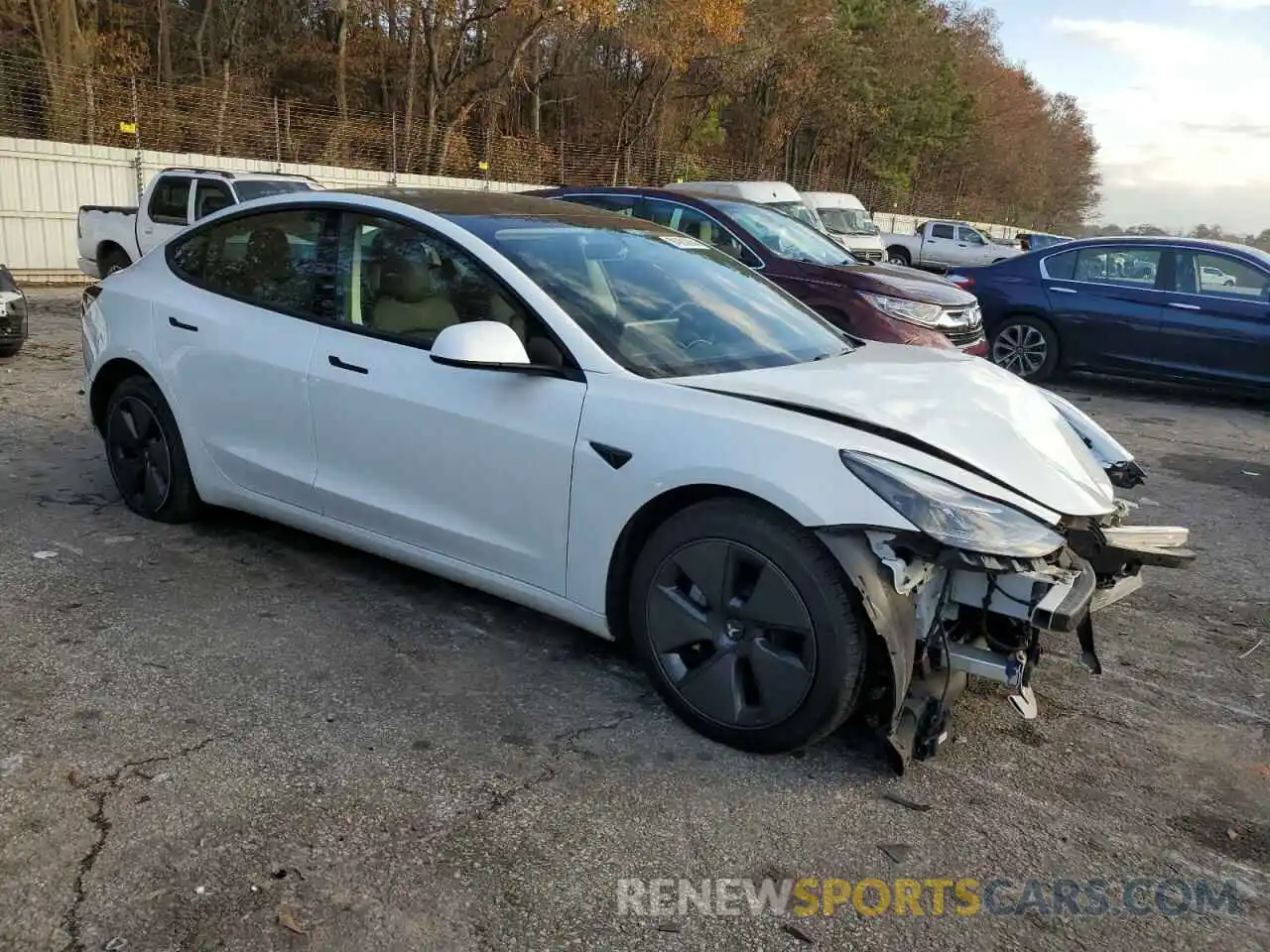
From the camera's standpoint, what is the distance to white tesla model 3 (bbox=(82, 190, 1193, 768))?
2.78 meters

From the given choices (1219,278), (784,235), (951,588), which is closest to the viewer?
(951,588)

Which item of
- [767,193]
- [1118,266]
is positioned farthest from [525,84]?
[1118,266]

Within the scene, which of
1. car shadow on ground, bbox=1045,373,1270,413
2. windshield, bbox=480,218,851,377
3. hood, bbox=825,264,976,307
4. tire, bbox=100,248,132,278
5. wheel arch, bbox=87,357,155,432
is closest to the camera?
windshield, bbox=480,218,851,377

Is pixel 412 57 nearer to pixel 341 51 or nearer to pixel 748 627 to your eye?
pixel 341 51

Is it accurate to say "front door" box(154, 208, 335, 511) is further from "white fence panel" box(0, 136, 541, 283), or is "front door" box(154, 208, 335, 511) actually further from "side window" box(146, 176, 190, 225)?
"white fence panel" box(0, 136, 541, 283)

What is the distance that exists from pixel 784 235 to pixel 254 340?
606 cm

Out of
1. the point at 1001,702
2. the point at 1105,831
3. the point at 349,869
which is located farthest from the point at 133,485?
the point at 1105,831

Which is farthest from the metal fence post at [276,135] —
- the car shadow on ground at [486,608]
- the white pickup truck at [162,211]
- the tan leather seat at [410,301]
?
the tan leather seat at [410,301]

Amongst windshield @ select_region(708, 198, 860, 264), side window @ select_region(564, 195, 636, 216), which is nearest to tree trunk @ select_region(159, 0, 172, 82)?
side window @ select_region(564, 195, 636, 216)

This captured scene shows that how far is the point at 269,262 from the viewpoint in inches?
167

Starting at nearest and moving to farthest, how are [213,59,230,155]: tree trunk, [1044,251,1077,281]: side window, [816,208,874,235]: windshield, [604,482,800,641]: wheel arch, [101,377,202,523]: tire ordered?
[604,482,800,641]: wheel arch, [101,377,202,523]: tire, [1044,251,1077,281]: side window, [213,59,230,155]: tree trunk, [816,208,874,235]: windshield

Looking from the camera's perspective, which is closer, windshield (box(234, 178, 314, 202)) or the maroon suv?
the maroon suv

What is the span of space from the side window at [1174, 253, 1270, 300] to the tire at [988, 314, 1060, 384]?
121 centimetres

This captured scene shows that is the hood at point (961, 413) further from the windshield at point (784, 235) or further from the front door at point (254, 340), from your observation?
the windshield at point (784, 235)
